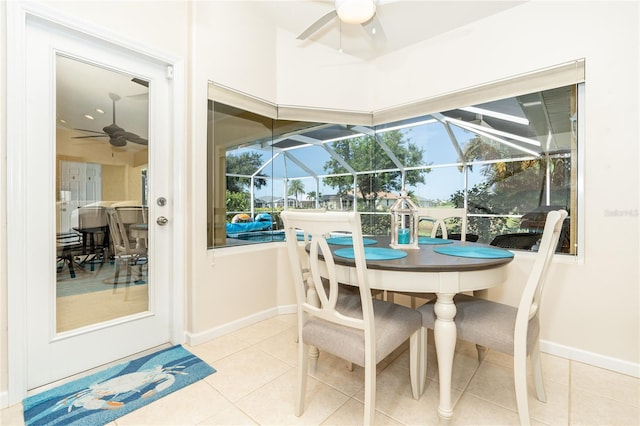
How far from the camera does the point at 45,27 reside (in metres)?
1.70

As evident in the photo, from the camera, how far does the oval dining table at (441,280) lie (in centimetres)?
137

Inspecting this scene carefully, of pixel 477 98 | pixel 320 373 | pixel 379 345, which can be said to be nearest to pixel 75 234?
pixel 320 373

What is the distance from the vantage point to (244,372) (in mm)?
1889

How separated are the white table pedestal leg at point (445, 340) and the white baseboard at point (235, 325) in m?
1.69

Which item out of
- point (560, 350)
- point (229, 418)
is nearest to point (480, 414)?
point (560, 350)

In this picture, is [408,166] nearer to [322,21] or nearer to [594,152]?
[594,152]

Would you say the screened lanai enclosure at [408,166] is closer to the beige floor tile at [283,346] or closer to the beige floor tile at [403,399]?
the beige floor tile at [283,346]

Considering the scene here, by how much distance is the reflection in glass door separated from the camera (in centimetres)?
180

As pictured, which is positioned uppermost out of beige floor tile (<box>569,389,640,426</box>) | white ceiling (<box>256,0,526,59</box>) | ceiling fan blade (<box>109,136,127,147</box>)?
white ceiling (<box>256,0,526,59</box>)

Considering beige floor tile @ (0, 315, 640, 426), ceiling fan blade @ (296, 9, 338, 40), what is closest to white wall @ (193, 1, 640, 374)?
beige floor tile @ (0, 315, 640, 426)

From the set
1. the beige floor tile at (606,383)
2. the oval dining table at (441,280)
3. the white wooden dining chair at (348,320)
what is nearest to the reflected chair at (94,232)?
the white wooden dining chair at (348,320)

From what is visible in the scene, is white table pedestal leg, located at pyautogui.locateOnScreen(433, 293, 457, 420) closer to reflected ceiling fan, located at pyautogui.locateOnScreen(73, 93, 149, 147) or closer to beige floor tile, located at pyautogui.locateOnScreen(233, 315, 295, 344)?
beige floor tile, located at pyautogui.locateOnScreen(233, 315, 295, 344)

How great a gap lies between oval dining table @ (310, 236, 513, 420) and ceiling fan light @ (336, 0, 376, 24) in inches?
66.7

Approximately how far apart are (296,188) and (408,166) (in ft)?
4.31
